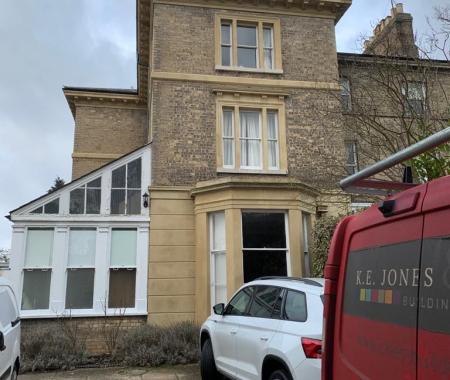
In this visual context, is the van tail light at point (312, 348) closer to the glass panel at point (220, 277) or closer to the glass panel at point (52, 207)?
the glass panel at point (220, 277)

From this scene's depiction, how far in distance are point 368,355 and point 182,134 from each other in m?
11.6

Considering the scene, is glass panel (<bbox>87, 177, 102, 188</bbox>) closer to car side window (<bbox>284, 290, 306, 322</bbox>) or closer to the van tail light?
car side window (<bbox>284, 290, 306, 322</bbox>)

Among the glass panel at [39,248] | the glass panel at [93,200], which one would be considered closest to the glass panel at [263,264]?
the glass panel at [93,200]

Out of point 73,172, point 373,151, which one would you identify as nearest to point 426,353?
point 373,151

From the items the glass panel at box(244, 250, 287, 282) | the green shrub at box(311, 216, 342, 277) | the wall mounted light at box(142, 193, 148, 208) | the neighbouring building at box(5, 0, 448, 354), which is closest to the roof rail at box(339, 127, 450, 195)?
the green shrub at box(311, 216, 342, 277)

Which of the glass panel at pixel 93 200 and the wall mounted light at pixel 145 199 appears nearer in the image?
the glass panel at pixel 93 200

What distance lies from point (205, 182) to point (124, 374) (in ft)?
18.3

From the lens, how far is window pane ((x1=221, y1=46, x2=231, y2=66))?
48.0 ft

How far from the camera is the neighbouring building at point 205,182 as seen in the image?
12.3 meters

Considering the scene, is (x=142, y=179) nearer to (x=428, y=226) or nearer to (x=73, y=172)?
(x=73, y=172)

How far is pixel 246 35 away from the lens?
15.0 m

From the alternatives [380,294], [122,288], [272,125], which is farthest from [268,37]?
[380,294]

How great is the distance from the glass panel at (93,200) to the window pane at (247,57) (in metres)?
6.00

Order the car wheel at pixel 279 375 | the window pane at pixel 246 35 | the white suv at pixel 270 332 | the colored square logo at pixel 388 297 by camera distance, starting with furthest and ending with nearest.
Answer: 1. the window pane at pixel 246 35
2. the car wheel at pixel 279 375
3. the white suv at pixel 270 332
4. the colored square logo at pixel 388 297
